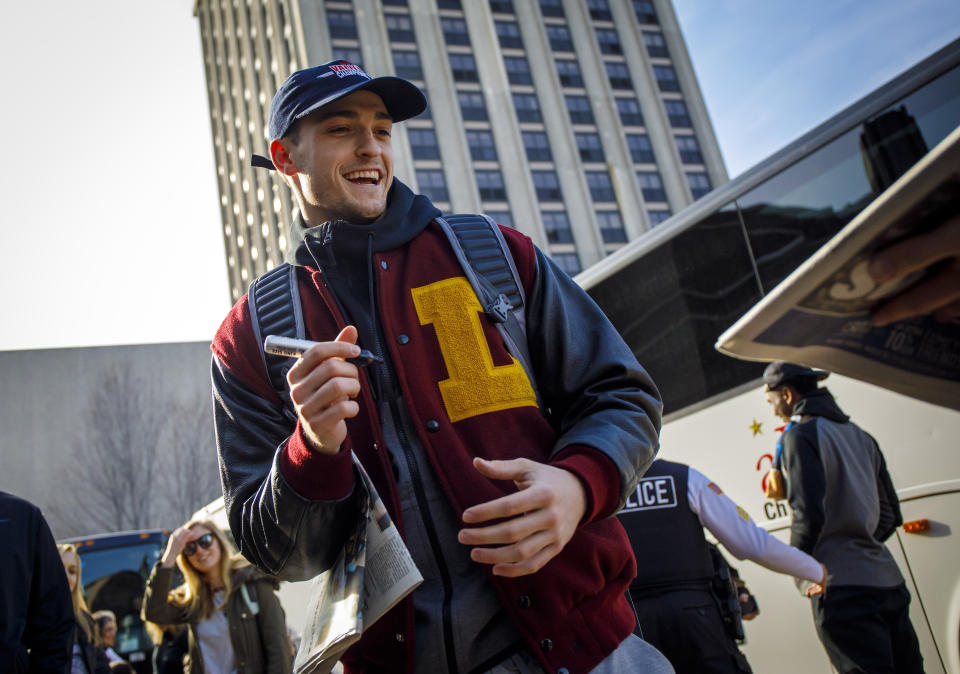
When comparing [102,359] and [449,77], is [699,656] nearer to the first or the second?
[102,359]

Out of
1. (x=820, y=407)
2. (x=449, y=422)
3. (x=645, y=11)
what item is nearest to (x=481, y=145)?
(x=645, y=11)

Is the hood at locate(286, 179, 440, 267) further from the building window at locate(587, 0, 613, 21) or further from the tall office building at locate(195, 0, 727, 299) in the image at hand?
the building window at locate(587, 0, 613, 21)

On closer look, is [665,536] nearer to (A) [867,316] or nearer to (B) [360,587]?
Answer: (A) [867,316]

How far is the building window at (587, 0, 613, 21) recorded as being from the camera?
54.6 meters

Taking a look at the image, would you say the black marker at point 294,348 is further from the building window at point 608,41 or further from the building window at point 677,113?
the building window at point 608,41

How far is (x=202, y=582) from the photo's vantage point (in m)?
5.64

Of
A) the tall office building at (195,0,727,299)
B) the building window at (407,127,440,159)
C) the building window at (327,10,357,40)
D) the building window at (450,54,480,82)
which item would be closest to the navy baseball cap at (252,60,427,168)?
the tall office building at (195,0,727,299)

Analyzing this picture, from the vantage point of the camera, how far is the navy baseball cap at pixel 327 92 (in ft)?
6.26

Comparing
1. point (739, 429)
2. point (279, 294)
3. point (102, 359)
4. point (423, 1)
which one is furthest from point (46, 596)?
point (423, 1)

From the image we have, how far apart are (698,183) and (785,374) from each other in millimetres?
50041

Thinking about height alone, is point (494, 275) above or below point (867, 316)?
above

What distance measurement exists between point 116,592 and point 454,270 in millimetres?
14713

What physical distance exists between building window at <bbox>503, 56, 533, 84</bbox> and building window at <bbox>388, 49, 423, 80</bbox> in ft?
18.8

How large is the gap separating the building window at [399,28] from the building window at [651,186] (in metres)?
16.5
